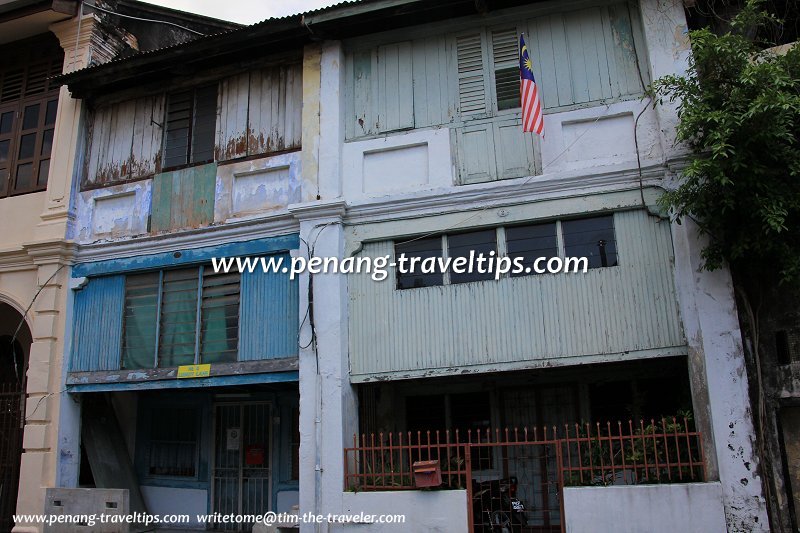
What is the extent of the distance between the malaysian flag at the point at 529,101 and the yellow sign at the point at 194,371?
593 cm

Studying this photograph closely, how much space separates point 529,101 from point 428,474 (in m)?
5.06

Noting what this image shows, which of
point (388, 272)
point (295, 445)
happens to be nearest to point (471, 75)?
point (388, 272)

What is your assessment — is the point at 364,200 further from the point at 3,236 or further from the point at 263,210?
the point at 3,236

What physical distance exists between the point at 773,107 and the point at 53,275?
10891 mm

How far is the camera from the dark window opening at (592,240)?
867cm

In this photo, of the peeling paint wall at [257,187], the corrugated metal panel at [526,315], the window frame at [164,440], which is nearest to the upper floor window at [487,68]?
the peeling paint wall at [257,187]

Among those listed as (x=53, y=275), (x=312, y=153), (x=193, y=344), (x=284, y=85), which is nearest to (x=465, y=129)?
(x=312, y=153)

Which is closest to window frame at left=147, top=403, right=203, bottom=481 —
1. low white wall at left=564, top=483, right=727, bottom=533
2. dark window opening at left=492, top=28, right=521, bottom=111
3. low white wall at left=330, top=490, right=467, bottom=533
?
low white wall at left=330, top=490, right=467, bottom=533

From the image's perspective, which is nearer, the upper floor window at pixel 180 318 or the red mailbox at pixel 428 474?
the red mailbox at pixel 428 474

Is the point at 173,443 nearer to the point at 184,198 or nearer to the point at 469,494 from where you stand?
the point at 184,198

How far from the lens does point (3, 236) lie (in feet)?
38.4

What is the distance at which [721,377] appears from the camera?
773 centimetres

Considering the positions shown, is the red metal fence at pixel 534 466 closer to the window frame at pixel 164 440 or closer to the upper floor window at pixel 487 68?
the window frame at pixel 164 440

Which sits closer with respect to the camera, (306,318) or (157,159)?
(306,318)
